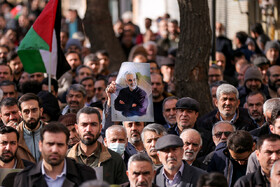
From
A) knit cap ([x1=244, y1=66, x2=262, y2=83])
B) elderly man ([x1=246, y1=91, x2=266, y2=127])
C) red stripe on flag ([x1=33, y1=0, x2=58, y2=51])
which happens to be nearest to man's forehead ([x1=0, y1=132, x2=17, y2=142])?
elderly man ([x1=246, y1=91, x2=266, y2=127])

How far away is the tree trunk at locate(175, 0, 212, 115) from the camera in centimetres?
1362

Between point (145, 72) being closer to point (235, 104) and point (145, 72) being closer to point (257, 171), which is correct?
point (235, 104)

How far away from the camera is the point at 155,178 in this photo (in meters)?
9.06

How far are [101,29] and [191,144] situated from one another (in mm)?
8207

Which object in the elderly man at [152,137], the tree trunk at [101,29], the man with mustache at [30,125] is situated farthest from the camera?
the tree trunk at [101,29]

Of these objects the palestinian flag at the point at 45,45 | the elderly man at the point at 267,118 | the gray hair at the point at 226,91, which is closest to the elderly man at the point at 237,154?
the elderly man at the point at 267,118

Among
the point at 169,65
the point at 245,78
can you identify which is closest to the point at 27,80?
the point at 169,65

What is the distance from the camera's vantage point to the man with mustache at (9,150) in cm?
923

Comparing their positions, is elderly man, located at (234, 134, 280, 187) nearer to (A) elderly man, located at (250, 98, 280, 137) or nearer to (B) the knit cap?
(A) elderly man, located at (250, 98, 280, 137)

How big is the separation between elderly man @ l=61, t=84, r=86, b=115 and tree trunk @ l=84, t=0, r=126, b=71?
15.9ft

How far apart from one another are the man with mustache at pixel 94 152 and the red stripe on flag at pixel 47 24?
4.05 metres

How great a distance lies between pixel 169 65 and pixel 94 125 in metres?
6.53

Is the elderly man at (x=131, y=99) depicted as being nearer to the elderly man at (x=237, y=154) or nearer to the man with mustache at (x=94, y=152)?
the man with mustache at (x=94, y=152)

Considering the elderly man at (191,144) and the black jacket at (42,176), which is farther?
the elderly man at (191,144)
